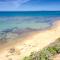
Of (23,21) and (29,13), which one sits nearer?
(23,21)

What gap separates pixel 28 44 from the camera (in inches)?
360

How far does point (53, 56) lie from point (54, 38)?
1936 millimetres

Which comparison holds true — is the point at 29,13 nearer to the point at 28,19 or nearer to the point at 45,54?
the point at 28,19

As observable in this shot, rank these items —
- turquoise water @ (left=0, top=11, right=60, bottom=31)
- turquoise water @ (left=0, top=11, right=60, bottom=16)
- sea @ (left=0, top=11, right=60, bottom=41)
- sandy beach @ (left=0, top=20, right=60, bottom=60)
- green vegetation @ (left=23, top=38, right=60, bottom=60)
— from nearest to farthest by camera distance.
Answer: green vegetation @ (left=23, top=38, right=60, bottom=60) → sandy beach @ (left=0, top=20, right=60, bottom=60) → sea @ (left=0, top=11, right=60, bottom=41) → turquoise water @ (left=0, top=11, right=60, bottom=31) → turquoise water @ (left=0, top=11, right=60, bottom=16)

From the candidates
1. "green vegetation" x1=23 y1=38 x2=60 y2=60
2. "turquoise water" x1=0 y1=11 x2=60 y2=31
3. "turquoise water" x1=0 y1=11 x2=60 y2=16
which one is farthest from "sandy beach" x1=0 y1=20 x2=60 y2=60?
"turquoise water" x1=0 y1=11 x2=60 y2=16

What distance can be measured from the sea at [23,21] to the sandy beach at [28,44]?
0.67 meters

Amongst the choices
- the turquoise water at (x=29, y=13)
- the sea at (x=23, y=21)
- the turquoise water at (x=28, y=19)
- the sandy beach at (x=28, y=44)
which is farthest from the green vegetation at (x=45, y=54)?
the turquoise water at (x=29, y=13)

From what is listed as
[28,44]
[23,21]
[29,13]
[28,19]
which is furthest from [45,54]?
[29,13]

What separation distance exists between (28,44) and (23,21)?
134 inches

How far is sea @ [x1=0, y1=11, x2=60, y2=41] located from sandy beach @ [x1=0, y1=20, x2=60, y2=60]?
2.19 ft

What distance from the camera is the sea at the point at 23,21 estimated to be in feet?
34.8

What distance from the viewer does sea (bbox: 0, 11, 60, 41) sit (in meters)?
10.6

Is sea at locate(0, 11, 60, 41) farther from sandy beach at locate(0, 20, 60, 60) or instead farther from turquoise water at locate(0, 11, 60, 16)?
sandy beach at locate(0, 20, 60, 60)

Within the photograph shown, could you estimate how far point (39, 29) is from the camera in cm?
1096
